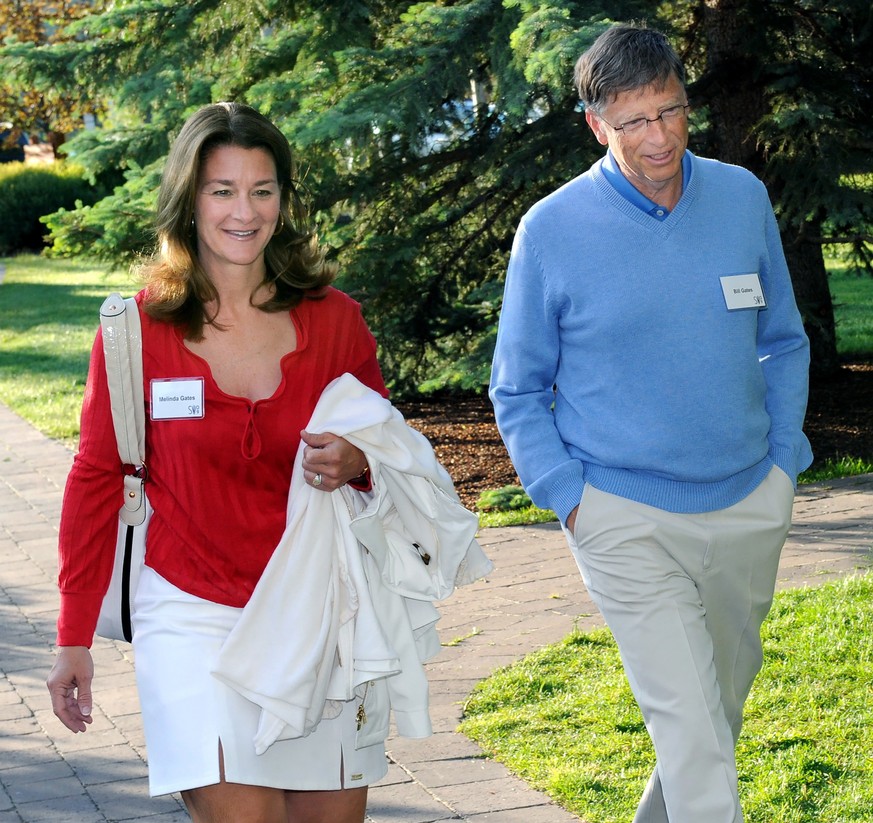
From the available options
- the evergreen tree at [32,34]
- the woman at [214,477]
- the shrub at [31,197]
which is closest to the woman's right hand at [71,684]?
the woman at [214,477]

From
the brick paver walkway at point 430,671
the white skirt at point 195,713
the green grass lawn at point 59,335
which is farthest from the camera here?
the green grass lawn at point 59,335

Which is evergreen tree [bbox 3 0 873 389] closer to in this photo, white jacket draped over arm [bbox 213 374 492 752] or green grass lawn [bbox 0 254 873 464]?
green grass lawn [bbox 0 254 873 464]

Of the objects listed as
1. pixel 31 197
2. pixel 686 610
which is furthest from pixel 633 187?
pixel 31 197

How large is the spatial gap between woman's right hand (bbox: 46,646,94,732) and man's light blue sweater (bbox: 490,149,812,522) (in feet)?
3.85

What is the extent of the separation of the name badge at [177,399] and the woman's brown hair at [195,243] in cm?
15

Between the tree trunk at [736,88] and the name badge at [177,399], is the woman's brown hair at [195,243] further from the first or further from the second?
the tree trunk at [736,88]

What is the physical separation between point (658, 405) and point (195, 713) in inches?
51.8

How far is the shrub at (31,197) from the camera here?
114ft

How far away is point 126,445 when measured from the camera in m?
3.01

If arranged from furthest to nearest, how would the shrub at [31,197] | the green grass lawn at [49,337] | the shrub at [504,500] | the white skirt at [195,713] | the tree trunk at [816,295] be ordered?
the shrub at [31,197] < the green grass lawn at [49,337] < the tree trunk at [816,295] < the shrub at [504,500] < the white skirt at [195,713]

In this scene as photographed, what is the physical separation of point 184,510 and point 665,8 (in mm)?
6927

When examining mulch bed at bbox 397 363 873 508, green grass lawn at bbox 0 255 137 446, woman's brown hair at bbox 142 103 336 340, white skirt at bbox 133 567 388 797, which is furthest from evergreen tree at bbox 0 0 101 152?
white skirt at bbox 133 567 388 797

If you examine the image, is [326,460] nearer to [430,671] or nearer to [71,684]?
[71,684]

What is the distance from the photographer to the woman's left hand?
9.86 feet
